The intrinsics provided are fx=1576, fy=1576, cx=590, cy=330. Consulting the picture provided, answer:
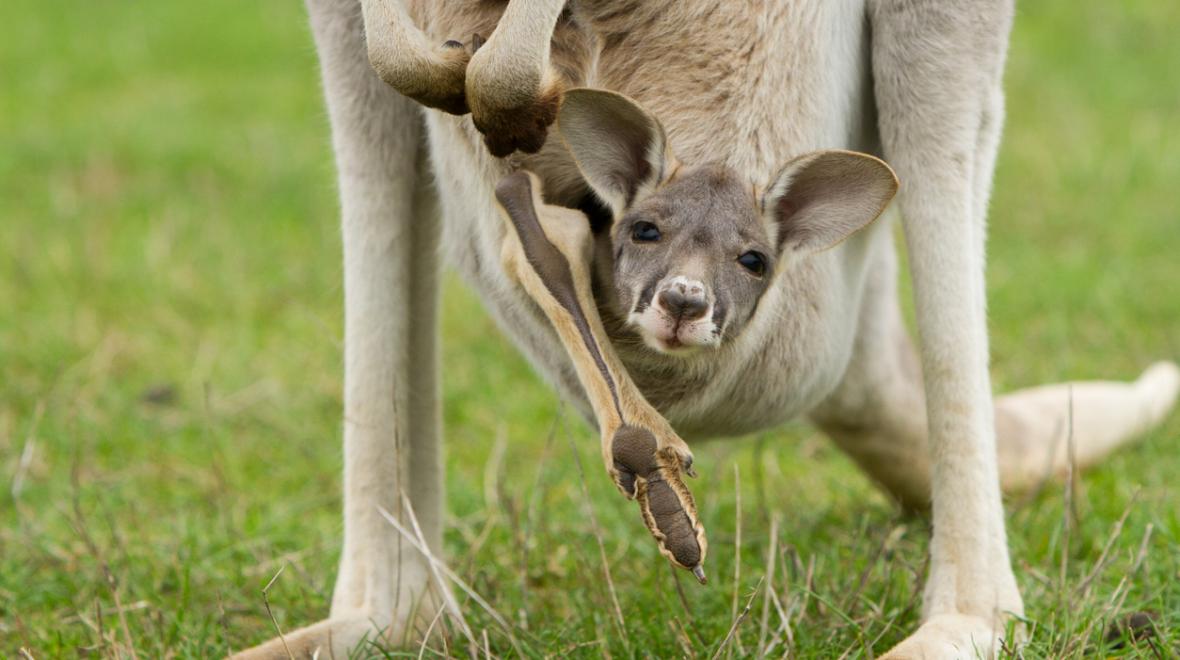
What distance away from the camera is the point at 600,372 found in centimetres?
218

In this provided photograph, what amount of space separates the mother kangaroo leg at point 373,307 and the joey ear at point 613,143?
563 mm

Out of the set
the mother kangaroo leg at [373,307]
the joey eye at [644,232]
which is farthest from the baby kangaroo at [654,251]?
the mother kangaroo leg at [373,307]

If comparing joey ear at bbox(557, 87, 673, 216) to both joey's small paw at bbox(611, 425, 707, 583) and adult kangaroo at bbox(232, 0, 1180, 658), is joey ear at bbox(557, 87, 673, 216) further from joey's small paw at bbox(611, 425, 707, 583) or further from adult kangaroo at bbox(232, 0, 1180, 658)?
joey's small paw at bbox(611, 425, 707, 583)

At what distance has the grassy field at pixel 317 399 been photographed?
2.75 meters

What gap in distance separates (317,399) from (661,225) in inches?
97.9

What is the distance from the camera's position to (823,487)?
3.85m

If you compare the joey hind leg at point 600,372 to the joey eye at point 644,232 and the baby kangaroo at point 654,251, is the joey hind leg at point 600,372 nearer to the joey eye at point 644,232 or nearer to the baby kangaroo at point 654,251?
the baby kangaroo at point 654,251

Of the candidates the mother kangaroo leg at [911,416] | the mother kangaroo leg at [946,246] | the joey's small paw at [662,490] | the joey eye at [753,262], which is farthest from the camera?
the mother kangaroo leg at [911,416]

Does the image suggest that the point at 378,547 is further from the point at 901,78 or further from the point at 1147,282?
the point at 1147,282

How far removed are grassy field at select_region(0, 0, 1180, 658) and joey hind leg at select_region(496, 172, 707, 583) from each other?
0.38m

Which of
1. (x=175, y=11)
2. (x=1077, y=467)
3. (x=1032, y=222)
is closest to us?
(x=1077, y=467)

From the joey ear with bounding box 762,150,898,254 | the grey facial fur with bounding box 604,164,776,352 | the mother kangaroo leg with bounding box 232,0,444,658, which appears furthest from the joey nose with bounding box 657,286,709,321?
the mother kangaroo leg with bounding box 232,0,444,658

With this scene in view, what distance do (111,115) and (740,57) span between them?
18.4 ft

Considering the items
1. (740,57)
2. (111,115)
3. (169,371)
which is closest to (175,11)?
(111,115)
